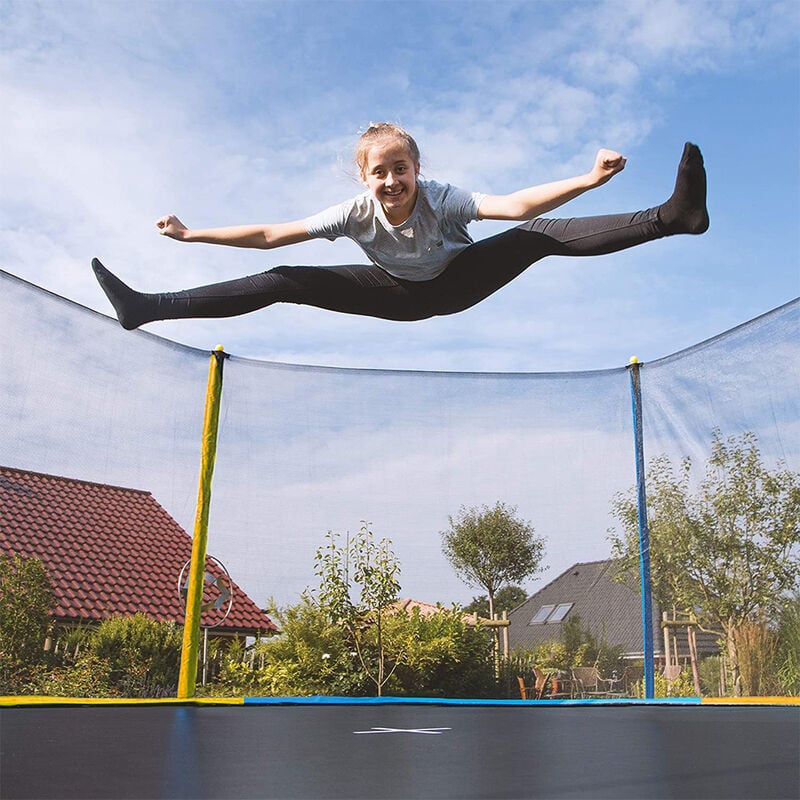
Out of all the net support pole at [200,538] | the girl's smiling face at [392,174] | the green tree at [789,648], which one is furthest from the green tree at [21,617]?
the green tree at [789,648]

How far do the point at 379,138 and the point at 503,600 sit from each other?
201 centimetres

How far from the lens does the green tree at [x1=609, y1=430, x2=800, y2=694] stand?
2674 mm

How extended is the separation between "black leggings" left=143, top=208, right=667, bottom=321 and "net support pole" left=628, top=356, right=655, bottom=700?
5.14ft

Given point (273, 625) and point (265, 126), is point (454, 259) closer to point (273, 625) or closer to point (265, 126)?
point (265, 126)

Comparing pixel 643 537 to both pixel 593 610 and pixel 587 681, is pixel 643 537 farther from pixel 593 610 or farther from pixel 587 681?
pixel 587 681

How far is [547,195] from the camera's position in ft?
4.75

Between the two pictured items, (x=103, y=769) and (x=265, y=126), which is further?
(x=265, y=126)

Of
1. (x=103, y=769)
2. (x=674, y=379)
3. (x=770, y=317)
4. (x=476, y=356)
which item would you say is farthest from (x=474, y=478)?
(x=103, y=769)

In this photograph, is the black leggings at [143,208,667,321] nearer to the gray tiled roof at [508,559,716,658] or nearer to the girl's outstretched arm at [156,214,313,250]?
the girl's outstretched arm at [156,214,313,250]

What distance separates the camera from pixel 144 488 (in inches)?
115

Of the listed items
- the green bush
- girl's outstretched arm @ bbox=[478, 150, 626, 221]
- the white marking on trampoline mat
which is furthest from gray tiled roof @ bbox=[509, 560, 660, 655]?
girl's outstretched arm @ bbox=[478, 150, 626, 221]

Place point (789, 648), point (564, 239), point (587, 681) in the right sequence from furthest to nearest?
point (587, 681) < point (789, 648) < point (564, 239)

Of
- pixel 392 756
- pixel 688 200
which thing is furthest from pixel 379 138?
pixel 392 756

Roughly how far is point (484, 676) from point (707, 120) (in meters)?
2.06
